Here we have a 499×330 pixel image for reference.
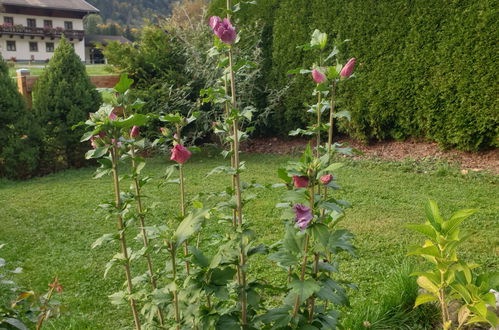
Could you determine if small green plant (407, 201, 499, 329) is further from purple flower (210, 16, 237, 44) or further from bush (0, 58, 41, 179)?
bush (0, 58, 41, 179)

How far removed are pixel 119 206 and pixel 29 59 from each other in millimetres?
45219

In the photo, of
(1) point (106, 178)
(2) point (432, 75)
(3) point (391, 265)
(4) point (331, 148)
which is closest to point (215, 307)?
(4) point (331, 148)

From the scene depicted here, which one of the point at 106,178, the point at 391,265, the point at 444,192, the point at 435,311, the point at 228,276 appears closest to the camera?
the point at 228,276

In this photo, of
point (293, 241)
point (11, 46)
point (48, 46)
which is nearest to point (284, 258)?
point (293, 241)

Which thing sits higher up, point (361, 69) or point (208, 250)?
point (361, 69)

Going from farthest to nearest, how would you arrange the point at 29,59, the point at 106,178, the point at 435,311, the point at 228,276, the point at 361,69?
the point at 29,59 → the point at 361,69 → the point at 106,178 → the point at 435,311 → the point at 228,276

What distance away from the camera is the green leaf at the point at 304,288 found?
1.30 m

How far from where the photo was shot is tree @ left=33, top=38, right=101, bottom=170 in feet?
23.0

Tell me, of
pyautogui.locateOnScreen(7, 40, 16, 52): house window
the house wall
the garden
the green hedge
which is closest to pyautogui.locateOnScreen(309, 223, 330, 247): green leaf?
the garden

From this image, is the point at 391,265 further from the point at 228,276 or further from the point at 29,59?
Answer: the point at 29,59

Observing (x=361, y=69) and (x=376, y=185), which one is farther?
(x=361, y=69)

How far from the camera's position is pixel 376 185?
543 centimetres

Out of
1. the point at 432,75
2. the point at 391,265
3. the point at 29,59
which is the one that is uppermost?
the point at 29,59

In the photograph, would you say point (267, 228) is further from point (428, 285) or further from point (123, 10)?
point (123, 10)
